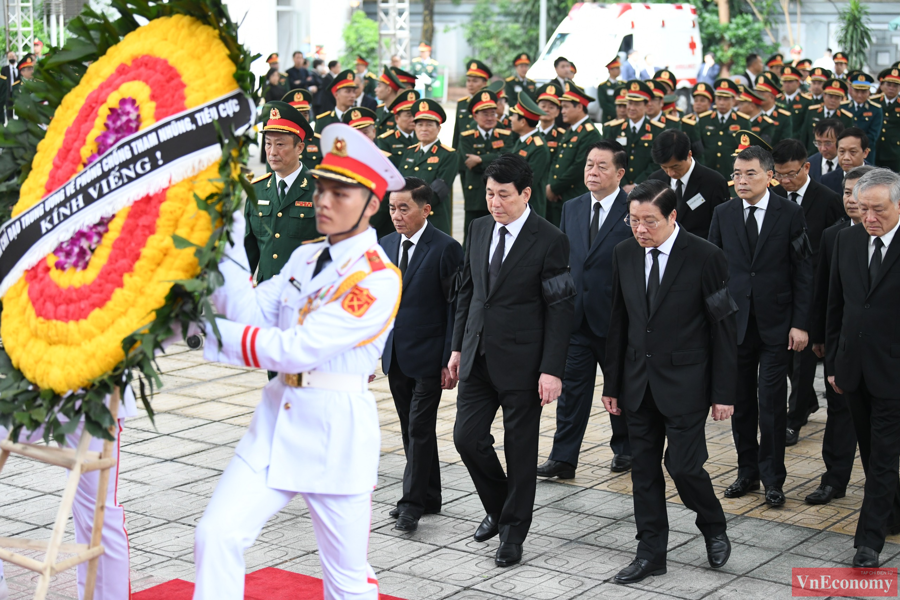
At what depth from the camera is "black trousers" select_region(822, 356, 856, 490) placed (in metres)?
6.11

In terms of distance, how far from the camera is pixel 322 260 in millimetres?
3844

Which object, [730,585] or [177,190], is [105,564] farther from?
[730,585]

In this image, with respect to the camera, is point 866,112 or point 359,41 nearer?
point 866,112

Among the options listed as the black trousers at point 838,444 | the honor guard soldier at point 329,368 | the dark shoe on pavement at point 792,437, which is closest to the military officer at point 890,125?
the dark shoe on pavement at point 792,437

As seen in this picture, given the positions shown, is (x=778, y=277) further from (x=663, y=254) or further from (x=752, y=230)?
(x=663, y=254)

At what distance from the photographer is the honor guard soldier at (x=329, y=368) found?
3588mm

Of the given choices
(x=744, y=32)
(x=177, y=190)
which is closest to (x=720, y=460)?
(x=177, y=190)

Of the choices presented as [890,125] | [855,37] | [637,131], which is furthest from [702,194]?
[855,37]

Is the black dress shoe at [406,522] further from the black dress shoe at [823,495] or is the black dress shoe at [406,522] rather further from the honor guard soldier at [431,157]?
the honor guard soldier at [431,157]

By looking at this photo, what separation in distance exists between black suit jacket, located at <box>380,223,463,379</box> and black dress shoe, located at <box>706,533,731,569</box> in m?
1.61

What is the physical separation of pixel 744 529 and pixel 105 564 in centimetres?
322

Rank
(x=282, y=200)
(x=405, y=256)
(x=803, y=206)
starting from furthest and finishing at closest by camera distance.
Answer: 1. (x=803, y=206)
2. (x=282, y=200)
3. (x=405, y=256)

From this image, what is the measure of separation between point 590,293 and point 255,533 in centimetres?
362

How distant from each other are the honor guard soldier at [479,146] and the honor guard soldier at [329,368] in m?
8.23
